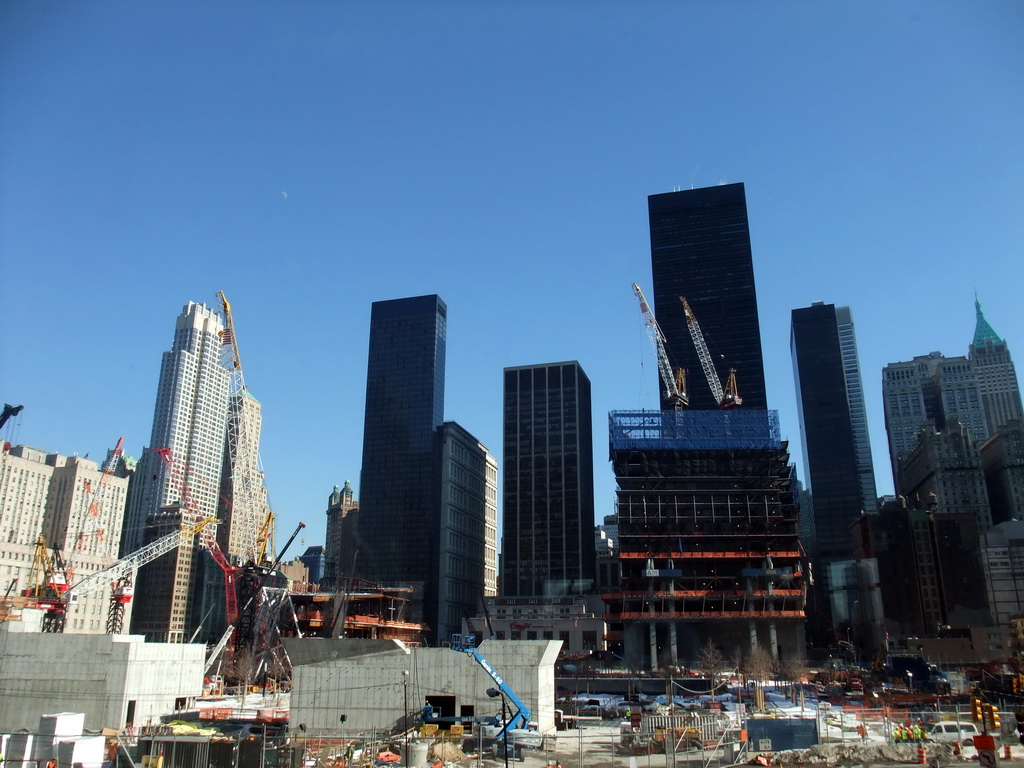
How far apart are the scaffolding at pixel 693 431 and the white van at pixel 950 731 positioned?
357 feet

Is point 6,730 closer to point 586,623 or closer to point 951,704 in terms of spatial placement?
point 951,704

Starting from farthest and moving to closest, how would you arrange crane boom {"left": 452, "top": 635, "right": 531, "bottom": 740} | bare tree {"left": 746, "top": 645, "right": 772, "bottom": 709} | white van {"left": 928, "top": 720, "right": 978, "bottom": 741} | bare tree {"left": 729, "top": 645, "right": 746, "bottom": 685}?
bare tree {"left": 729, "top": 645, "right": 746, "bottom": 685} → bare tree {"left": 746, "top": 645, "right": 772, "bottom": 709} → crane boom {"left": 452, "top": 635, "right": 531, "bottom": 740} → white van {"left": 928, "top": 720, "right": 978, "bottom": 741}

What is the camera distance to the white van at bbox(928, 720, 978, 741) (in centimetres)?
4879

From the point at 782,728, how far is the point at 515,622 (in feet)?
499

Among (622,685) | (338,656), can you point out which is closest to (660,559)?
(622,685)

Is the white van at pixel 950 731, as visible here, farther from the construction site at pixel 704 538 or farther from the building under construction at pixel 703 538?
the building under construction at pixel 703 538

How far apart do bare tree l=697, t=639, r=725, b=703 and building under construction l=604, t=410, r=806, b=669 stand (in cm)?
380

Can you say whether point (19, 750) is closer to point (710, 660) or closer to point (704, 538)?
point (710, 660)

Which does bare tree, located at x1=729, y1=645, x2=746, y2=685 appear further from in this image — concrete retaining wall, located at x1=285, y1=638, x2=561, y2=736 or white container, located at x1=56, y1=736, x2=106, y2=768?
white container, located at x1=56, y1=736, x2=106, y2=768

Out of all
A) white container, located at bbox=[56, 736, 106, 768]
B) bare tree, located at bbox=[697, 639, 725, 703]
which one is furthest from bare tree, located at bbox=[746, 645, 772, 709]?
white container, located at bbox=[56, 736, 106, 768]

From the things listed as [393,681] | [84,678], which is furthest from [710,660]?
[84,678]

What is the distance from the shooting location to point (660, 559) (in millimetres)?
149375

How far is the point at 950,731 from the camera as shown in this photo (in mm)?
50344

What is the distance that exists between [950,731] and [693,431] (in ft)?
374
